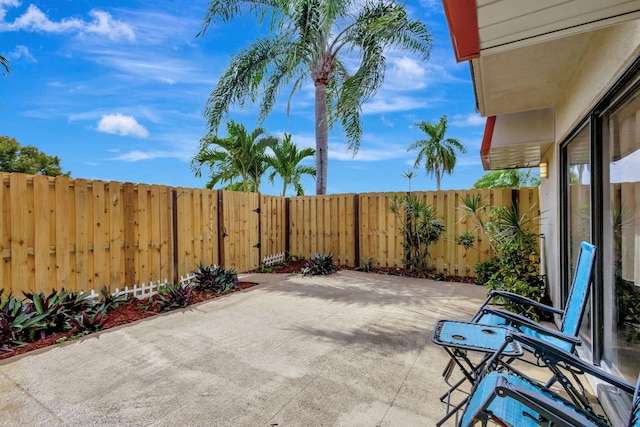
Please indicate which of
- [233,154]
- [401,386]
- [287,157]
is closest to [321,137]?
[287,157]

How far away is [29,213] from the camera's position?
3.88 m

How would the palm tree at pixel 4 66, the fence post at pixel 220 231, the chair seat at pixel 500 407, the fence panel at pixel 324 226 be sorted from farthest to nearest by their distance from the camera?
the fence panel at pixel 324 226, the fence post at pixel 220 231, the palm tree at pixel 4 66, the chair seat at pixel 500 407

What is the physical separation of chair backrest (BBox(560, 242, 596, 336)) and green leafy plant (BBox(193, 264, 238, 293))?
4.67 m

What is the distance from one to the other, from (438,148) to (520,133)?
62.8 ft

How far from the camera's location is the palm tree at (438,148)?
2170 centimetres

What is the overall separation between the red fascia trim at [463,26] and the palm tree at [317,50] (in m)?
6.29

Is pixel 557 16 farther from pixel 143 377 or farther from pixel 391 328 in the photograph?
pixel 143 377

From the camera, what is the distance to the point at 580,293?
2.14 m

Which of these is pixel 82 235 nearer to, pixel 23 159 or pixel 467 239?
pixel 467 239

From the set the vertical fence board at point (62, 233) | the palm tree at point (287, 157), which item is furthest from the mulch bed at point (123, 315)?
the palm tree at point (287, 157)

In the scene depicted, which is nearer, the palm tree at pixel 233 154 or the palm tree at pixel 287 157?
the palm tree at pixel 233 154

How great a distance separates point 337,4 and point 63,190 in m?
6.64

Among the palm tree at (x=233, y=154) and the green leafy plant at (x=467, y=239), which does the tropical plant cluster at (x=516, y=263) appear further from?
the palm tree at (x=233, y=154)

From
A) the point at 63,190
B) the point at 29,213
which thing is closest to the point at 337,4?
the point at 63,190
